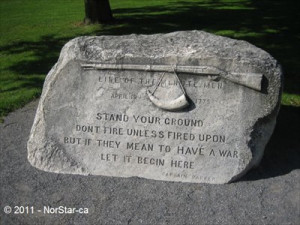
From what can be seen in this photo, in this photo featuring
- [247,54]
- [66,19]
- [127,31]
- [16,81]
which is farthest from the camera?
[66,19]

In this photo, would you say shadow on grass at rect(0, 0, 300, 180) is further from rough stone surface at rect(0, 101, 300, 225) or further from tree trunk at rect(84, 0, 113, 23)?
tree trunk at rect(84, 0, 113, 23)

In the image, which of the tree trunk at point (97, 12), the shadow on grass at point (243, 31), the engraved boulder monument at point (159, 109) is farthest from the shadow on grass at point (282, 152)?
the tree trunk at point (97, 12)

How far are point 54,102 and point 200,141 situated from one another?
1539 mm

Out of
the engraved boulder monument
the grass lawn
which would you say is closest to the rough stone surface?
the engraved boulder monument

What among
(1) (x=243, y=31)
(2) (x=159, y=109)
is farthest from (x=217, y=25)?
(2) (x=159, y=109)

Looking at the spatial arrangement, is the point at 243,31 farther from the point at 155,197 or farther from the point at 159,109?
the point at 155,197

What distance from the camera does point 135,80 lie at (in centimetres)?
403

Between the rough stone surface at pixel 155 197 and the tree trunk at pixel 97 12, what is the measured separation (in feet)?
22.9

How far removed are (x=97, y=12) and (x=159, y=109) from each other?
759cm

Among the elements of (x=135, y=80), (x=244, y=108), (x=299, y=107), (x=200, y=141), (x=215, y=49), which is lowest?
(x=299, y=107)

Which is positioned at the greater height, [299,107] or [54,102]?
[54,102]

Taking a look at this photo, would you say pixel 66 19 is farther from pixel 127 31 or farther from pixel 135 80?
pixel 135 80

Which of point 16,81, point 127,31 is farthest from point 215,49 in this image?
point 127,31

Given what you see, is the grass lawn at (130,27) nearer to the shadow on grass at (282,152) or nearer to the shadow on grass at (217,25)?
the shadow on grass at (217,25)
